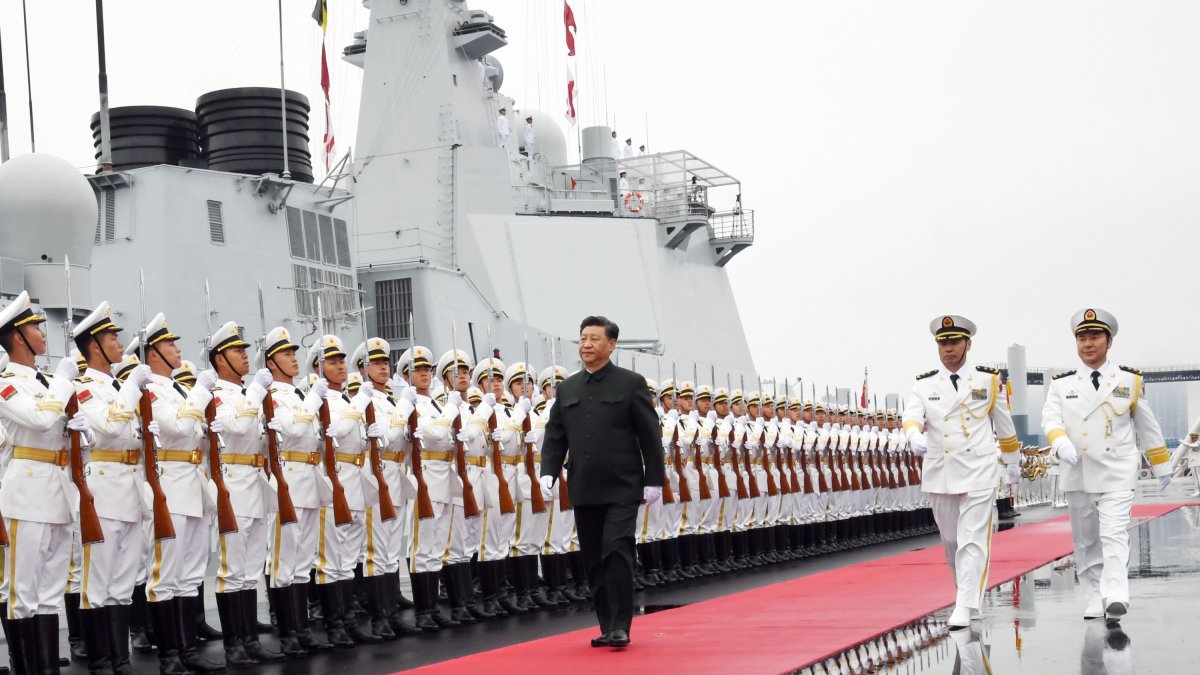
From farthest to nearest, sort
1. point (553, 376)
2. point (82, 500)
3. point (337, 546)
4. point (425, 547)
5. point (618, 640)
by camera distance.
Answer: point (553, 376)
point (425, 547)
point (337, 546)
point (618, 640)
point (82, 500)

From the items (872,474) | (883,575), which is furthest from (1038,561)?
(872,474)

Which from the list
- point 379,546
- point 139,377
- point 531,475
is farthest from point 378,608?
point 139,377

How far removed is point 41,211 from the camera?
48.6 feet

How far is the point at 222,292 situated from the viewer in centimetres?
1764

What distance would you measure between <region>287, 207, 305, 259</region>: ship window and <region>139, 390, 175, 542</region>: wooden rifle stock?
12.3 metres

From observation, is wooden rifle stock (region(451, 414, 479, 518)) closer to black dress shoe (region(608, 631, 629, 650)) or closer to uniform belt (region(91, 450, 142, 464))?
black dress shoe (region(608, 631, 629, 650))

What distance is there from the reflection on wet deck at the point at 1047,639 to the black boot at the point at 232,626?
3.22 metres

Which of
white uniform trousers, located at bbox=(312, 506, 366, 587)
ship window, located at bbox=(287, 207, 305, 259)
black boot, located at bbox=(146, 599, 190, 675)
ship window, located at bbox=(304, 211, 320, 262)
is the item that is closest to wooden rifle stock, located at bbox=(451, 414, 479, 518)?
white uniform trousers, located at bbox=(312, 506, 366, 587)

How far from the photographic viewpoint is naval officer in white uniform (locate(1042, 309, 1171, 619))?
7.70m

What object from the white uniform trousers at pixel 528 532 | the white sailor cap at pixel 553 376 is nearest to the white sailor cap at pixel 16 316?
the white uniform trousers at pixel 528 532

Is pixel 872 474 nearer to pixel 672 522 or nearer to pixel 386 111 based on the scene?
pixel 672 522

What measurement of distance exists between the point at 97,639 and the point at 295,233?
12.8 meters

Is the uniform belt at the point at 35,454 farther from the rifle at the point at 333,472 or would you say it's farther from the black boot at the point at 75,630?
the rifle at the point at 333,472

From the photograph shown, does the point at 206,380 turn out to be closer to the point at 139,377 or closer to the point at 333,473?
the point at 139,377
